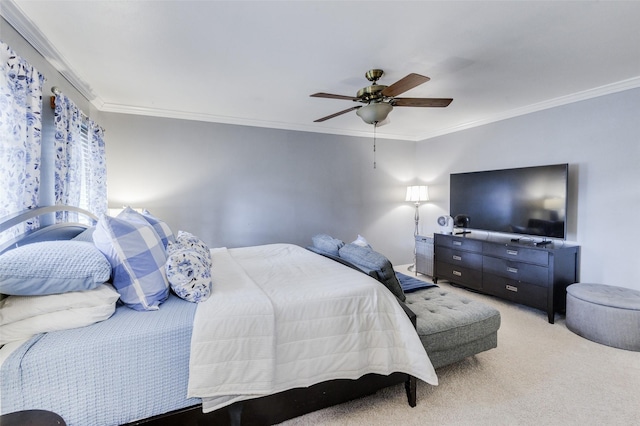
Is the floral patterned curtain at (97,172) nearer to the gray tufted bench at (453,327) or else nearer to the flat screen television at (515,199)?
the gray tufted bench at (453,327)

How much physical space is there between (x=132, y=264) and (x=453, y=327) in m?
2.10

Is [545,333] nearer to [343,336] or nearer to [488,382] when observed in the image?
[488,382]

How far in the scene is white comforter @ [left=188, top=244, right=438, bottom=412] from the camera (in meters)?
1.38

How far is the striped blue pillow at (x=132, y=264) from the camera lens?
147cm

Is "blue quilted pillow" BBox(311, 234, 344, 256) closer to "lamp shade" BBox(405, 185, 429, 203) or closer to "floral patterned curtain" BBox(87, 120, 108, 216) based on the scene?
"floral patterned curtain" BBox(87, 120, 108, 216)

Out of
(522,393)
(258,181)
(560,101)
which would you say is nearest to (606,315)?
(522,393)

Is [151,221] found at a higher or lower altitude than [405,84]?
lower

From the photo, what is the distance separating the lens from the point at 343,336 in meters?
1.64

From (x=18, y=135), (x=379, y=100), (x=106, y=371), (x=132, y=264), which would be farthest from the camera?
(x=379, y=100)

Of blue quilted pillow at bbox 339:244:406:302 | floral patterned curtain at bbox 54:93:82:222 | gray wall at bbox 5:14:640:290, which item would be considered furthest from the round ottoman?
floral patterned curtain at bbox 54:93:82:222

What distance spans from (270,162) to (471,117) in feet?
9.92

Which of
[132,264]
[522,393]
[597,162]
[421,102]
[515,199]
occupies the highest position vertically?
[421,102]

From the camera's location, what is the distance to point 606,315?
2.54 metres

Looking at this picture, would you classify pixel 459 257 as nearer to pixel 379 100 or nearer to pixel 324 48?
pixel 379 100
